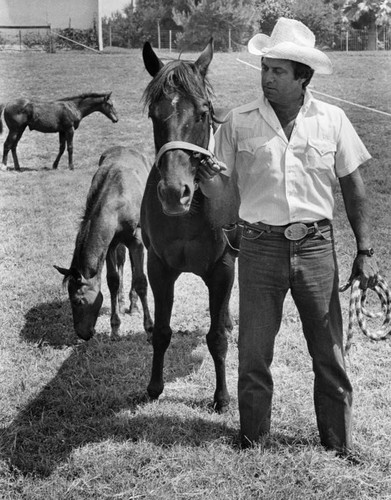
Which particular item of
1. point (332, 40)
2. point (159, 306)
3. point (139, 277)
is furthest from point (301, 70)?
point (332, 40)

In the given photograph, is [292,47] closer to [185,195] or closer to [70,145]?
[185,195]

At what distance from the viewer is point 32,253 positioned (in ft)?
25.5

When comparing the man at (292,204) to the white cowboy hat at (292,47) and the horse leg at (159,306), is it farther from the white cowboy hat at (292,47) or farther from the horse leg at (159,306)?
the horse leg at (159,306)

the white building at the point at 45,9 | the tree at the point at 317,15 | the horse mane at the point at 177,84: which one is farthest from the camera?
the tree at the point at 317,15

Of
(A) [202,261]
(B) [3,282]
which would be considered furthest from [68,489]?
(B) [3,282]

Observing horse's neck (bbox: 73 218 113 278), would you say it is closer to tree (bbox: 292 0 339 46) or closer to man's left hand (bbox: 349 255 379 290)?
man's left hand (bbox: 349 255 379 290)

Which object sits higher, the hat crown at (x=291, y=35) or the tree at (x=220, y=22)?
the tree at (x=220, y=22)

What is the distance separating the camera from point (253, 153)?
9.55 feet

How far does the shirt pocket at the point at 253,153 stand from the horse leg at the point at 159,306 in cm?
115

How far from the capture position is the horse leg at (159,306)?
153 inches

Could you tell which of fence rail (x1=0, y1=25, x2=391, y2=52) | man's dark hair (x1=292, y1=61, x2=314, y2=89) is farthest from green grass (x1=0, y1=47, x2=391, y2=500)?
fence rail (x1=0, y1=25, x2=391, y2=52)

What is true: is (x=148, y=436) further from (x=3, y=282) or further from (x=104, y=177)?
(x=3, y=282)

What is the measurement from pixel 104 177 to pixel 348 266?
310 centimetres

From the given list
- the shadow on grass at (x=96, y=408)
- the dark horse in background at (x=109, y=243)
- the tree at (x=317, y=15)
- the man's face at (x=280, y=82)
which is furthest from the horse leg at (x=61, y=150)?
the man's face at (x=280, y=82)
